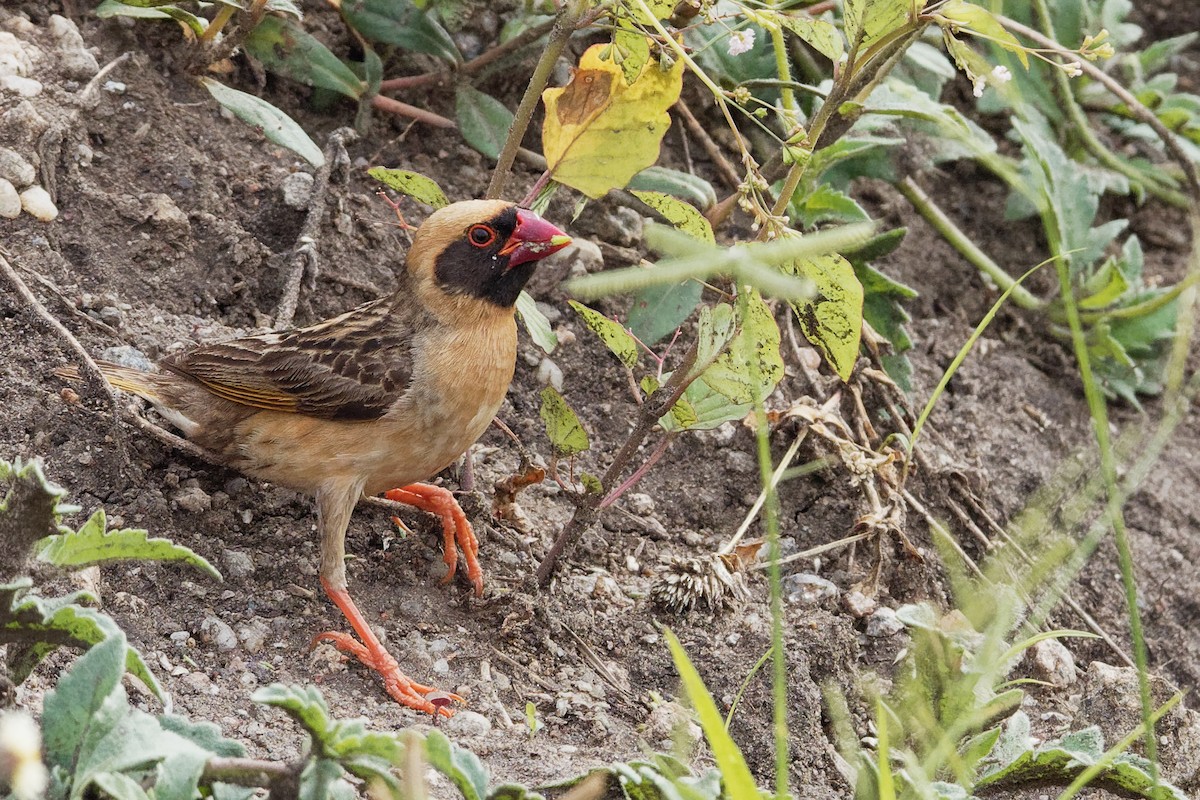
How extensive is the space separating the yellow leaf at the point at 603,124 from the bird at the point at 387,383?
0.31m

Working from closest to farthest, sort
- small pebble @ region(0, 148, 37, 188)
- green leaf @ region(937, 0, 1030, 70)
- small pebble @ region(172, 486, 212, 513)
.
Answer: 1. green leaf @ region(937, 0, 1030, 70)
2. small pebble @ region(172, 486, 212, 513)
3. small pebble @ region(0, 148, 37, 188)

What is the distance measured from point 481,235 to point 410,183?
0.31m

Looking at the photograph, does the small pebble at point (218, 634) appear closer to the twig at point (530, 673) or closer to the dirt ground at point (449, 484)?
the dirt ground at point (449, 484)

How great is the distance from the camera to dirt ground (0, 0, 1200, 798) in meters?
3.75

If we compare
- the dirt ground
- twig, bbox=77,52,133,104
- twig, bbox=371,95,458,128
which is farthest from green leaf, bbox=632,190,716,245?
twig, bbox=77,52,133,104

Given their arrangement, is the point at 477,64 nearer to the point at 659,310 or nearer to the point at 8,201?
the point at 659,310

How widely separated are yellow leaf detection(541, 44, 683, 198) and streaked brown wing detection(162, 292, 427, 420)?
0.77 meters

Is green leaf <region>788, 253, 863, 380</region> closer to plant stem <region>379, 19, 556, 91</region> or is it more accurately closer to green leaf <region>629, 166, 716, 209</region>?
green leaf <region>629, 166, 716, 209</region>

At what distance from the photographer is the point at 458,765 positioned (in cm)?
274

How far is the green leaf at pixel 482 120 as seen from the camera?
5.12 meters

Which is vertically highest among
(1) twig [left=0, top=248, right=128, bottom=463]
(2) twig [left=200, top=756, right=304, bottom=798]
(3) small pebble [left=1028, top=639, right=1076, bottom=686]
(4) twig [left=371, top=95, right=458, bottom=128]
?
(4) twig [left=371, top=95, right=458, bottom=128]

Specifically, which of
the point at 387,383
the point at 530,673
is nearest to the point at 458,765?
the point at 530,673

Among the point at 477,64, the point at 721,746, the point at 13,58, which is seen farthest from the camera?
the point at 477,64

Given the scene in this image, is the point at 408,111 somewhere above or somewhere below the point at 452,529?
above
